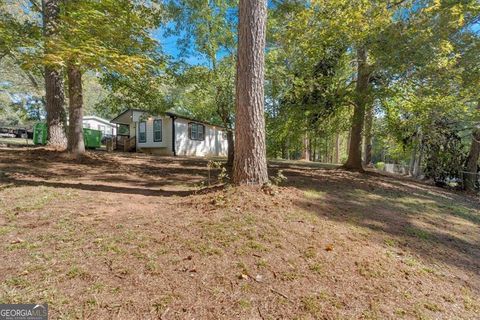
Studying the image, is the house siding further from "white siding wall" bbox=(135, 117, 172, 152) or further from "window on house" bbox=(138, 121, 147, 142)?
"window on house" bbox=(138, 121, 147, 142)

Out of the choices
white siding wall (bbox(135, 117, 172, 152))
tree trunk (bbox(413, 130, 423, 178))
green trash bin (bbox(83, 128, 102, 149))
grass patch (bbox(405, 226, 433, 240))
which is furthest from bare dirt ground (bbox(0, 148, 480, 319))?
green trash bin (bbox(83, 128, 102, 149))

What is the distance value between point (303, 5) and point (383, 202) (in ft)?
21.0

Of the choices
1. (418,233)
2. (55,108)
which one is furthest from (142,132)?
(418,233)

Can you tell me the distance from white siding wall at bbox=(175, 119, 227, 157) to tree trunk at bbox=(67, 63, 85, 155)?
10093 millimetres

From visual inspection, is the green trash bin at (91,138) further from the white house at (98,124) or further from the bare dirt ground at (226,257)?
the bare dirt ground at (226,257)

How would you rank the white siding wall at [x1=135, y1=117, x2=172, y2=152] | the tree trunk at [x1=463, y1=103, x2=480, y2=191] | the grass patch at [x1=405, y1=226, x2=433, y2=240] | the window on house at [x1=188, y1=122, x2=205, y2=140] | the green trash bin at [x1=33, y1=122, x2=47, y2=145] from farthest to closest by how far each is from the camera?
the window on house at [x1=188, y1=122, x2=205, y2=140] → the white siding wall at [x1=135, y1=117, x2=172, y2=152] → the green trash bin at [x1=33, y1=122, x2=47, y2=145] → the tree trunk at [x1=463, y1=103, x2=480, y2=191] → the grass patch at [x1=405, y1=226, x2=433, y2=240]

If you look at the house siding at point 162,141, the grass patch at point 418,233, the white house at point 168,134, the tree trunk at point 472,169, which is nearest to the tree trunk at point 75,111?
the grass patch at point 418,233

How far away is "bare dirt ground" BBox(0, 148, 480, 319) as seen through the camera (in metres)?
2.00

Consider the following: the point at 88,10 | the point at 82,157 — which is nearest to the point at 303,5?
the point at 88,10

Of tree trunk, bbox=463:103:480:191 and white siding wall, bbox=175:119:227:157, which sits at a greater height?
white siding wall, bbox=175:119:227:157

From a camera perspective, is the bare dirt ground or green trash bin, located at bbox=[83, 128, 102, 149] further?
green trash bin, located at bbox=[83, 128, 102, 149]

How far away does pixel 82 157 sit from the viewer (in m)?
7.67

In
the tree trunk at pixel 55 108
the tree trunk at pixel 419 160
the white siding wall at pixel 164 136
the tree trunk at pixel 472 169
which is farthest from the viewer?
the white siding wall at pixel 164 136

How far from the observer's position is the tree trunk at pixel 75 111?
24.3 ft
